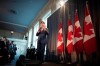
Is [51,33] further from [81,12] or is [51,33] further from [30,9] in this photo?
[30,9]

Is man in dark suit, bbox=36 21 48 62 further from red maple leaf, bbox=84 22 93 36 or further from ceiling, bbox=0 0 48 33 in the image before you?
red maple leaf, bbox=84 22 93 36

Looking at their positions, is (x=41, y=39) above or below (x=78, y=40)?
above

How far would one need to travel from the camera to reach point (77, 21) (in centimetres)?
245

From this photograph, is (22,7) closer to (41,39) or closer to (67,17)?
(41,39)

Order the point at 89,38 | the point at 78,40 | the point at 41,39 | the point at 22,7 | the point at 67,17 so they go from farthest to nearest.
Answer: the point at 22,7
the point at 41,39
the point at 67,17
the point at 78,40
the point at 89,38

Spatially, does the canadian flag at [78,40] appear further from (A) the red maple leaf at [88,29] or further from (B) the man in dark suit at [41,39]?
(B) the man in dark suit at [41,39]

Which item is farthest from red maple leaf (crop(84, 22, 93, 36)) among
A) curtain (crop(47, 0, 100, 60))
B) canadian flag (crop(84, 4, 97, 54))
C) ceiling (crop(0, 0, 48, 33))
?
ceiling (crop(0, 0, 48, 33))

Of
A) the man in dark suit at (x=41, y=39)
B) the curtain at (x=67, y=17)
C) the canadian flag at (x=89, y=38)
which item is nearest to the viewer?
the canadian flag at (x=89, y=38)

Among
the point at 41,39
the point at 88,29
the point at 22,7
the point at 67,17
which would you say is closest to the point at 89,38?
the point at 88,29

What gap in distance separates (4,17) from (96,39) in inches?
272

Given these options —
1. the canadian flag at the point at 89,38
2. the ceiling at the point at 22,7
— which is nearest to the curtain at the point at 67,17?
the canadian flag at the point at 89,38

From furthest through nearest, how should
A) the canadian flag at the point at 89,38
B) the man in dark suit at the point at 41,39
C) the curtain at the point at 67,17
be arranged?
the man in dark suit at the point at 41,39, the curtain at the point at 67,17, the canadian flag at the point at 89,38

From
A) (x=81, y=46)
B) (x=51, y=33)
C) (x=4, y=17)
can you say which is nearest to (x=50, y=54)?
(x=51, y=33)

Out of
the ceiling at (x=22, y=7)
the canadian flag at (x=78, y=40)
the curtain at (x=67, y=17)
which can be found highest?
the ceiling at (x=22, y=7)
